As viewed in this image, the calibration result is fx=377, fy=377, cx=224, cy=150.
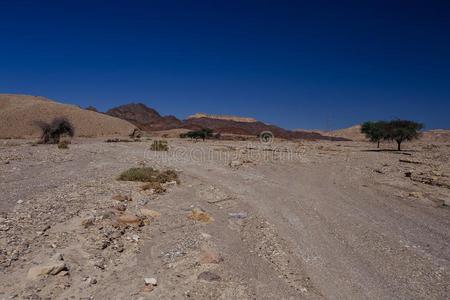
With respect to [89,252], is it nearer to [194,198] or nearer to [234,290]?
[234,290]

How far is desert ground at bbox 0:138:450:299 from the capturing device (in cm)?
498

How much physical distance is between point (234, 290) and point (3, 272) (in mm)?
2979

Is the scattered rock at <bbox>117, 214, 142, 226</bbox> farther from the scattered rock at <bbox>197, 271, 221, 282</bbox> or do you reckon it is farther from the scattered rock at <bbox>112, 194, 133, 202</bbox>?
the scattered rock at <bbox>197, 271, 221, 282</bbox>

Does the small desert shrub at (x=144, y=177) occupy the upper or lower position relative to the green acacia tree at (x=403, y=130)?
lower

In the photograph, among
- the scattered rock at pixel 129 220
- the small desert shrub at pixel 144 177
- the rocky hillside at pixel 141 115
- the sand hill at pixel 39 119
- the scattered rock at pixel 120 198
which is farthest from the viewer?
the rocky hillside at pixel 141 115

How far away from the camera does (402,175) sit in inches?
Result: 652

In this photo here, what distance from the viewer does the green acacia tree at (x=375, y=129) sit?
3719 cm

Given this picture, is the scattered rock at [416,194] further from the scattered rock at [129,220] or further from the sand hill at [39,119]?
the sand hill at [39,119]

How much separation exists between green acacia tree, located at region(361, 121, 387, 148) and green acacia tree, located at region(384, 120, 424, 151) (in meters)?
0.50

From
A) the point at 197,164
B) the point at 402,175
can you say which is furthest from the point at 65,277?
the point at 402,175

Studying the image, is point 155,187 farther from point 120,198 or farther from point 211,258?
point 211,258

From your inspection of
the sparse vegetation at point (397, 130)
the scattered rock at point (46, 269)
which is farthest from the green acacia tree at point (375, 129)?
the scattered rock at point (46, 269)

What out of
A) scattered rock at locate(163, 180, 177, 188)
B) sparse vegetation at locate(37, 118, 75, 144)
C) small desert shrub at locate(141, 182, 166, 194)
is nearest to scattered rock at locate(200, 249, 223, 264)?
small desert shrub at locate(141, 182, 166, 194)

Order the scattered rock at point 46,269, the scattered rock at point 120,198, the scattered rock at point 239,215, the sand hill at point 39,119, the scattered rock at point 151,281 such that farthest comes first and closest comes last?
the sand hill at point 39,119, the scattered rock at point 120,198, the scattered rock at point 239,215, the scattered rock at point 151,281, the scattered rock at point 46,269
